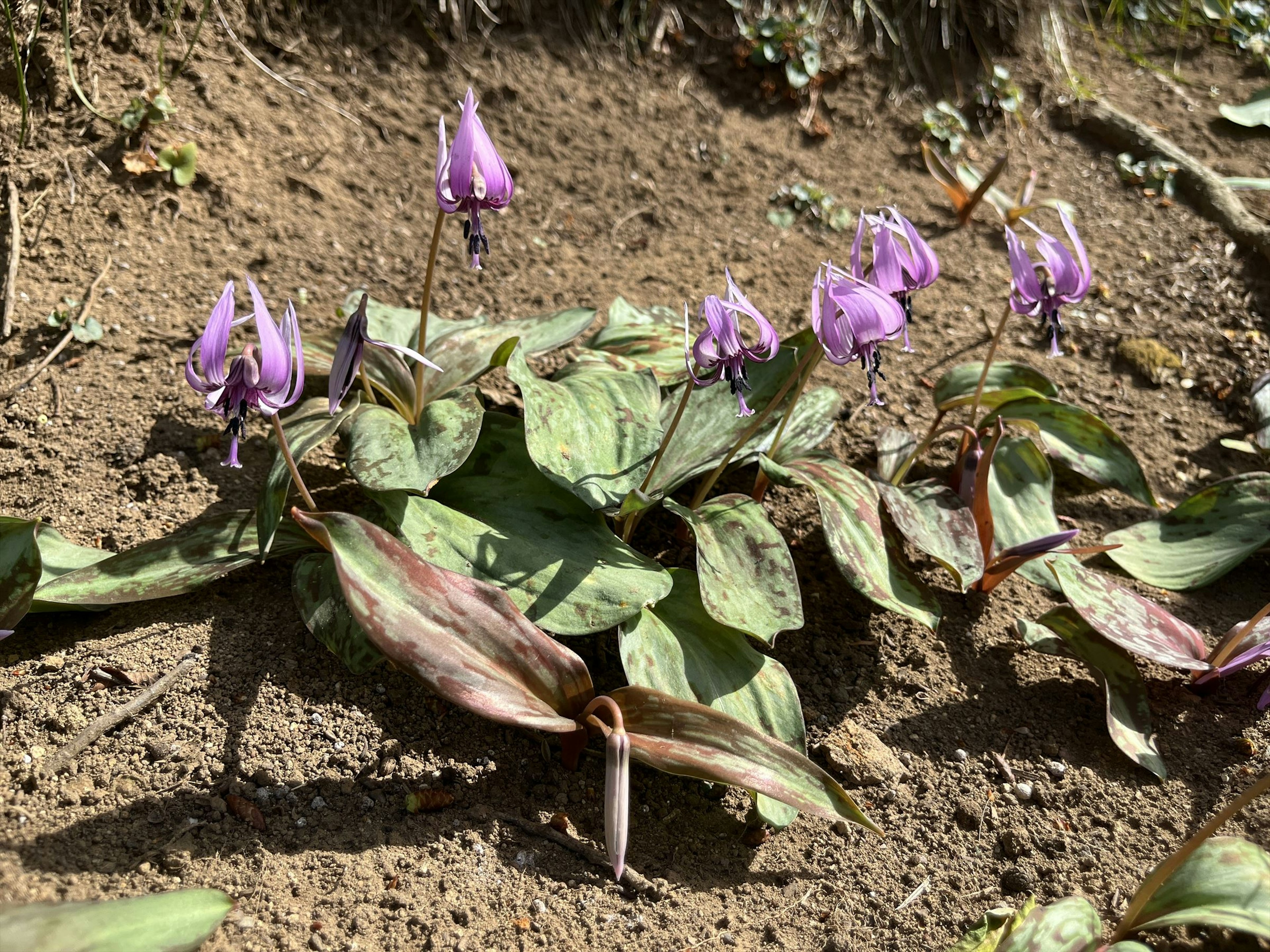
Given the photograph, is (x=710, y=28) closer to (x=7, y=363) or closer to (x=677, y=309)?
(x=677, y=309)

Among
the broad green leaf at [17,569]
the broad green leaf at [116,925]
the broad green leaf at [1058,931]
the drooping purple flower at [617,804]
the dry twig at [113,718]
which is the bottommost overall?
the dry twig at [113,718]

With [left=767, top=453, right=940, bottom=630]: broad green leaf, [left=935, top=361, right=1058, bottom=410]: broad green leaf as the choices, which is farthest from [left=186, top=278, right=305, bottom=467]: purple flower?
[left=935, top=361, right=1058, bottom=410]: broad green leaf

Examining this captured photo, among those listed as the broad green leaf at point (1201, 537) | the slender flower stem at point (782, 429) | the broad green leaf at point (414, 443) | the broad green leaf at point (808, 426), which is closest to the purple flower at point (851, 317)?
the slender flower stem at point (782, 429)

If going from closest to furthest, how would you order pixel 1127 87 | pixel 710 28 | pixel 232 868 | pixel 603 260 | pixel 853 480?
pixel 232 868
pixel 853 480
pixel 603 260
pixel 710 28
pixel 1127 87

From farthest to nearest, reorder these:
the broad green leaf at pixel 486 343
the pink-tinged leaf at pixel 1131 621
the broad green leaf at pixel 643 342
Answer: the broad green leaf at pixel 643 342
the broad green leaf at pixel 486 343
the pink-tinged leaf at pixel 1131 621

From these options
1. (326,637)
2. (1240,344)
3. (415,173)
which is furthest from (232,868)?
(1240,344)

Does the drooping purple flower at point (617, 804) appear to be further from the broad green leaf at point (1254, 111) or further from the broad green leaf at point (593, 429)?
the broad green leaf at point (1254, 111)
